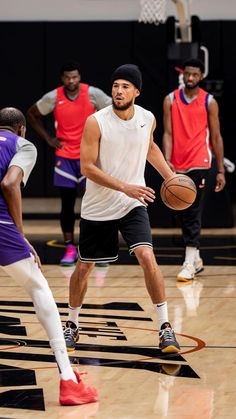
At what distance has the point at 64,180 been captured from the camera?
37.9 ft

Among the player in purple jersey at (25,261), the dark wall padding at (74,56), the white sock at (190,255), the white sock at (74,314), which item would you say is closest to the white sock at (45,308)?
the player in purple jersey at (25,261)

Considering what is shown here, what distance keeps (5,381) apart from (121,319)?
7.31 ft

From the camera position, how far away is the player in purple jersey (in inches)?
236

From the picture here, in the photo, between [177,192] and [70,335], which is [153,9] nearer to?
[177,192]

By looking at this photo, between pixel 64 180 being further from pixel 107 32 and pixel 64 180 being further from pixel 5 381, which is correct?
pixel 107 32

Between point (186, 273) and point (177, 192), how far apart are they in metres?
2.91

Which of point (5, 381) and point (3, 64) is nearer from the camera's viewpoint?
point (5, 381)

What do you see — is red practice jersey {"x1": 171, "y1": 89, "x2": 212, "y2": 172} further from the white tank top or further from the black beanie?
the black beanie

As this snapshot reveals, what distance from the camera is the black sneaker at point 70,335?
745 cm

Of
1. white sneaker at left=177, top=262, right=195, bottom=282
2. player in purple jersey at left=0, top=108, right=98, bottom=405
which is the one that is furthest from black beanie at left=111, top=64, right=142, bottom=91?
white sneaker at left=177, top=262, right=195, bottom=282

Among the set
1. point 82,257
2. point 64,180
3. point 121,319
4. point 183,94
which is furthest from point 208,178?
point 82,257

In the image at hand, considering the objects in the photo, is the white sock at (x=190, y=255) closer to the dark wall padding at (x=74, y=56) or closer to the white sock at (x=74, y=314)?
the white sock at (x=74, y=314)

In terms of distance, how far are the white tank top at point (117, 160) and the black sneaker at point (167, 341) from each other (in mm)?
794

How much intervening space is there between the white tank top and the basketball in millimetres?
290
